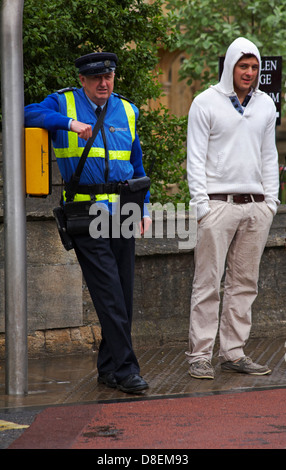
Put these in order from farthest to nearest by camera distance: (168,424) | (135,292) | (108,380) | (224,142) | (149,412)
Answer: (135,292)
(224,142)
(108,380)
(149,412)
(168,424)

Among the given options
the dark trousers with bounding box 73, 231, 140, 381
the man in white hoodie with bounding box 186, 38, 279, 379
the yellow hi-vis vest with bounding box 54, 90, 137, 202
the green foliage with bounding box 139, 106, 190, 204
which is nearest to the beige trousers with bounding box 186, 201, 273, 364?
the man in white hoodie with bounding box 186, 38, 279, 379

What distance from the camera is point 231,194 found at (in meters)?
6.44

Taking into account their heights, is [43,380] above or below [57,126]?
below

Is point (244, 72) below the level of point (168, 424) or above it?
above

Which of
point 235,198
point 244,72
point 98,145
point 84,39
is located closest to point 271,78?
point 84,39

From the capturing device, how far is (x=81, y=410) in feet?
17.9

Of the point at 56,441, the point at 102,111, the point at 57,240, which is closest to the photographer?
the point at 56,441

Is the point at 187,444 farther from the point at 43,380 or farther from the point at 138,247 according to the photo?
the point at 138,247

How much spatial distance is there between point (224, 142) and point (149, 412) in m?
1.95

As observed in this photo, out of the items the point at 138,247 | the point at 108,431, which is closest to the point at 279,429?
the point at 108,431

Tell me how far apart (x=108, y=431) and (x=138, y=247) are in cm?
264

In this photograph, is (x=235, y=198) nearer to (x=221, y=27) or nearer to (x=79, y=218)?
(x=79, y=218)

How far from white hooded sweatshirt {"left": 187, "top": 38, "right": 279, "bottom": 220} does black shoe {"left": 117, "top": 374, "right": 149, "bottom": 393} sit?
3.81 ft

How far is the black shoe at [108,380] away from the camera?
6.13 metres
